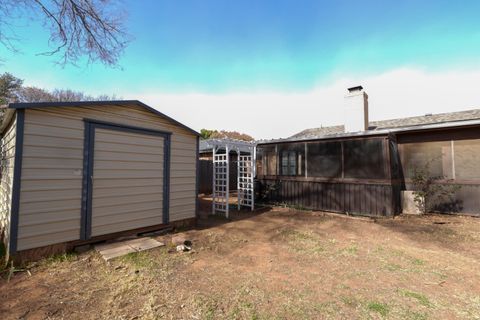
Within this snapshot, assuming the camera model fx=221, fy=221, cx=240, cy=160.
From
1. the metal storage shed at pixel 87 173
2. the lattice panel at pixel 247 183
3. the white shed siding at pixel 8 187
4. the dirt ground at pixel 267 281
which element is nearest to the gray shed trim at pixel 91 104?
the metal storage shed at pixel 87 173

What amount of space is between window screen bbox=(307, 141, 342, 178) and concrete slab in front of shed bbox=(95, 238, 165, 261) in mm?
5495

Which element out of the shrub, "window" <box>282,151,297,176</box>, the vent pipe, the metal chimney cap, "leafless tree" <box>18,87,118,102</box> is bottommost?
the shrub

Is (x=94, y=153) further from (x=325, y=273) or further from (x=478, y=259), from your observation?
(x=478, y=259)

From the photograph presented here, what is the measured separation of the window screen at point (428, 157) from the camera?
6.72m

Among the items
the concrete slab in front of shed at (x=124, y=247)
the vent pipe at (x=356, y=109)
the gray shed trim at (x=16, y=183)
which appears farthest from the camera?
the vent pipe at (x=356, y=109)

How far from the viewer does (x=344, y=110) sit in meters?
10.1

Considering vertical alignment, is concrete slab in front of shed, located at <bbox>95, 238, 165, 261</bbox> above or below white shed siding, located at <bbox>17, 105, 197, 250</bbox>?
below

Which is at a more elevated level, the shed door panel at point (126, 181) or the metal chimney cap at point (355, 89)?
the metal chimney cap at point (355, 89)

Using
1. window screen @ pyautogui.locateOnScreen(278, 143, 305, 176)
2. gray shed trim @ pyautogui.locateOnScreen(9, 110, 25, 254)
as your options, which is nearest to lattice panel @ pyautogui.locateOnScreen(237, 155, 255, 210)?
window screen @ pyautogui.locateOnScreen(278, 143, 305, 176)

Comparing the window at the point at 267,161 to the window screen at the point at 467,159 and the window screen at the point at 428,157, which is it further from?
the window screen at the point at 467,159

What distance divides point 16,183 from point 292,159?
721cm

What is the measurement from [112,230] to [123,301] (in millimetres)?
2179

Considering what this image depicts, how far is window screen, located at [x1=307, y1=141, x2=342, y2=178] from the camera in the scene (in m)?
7.22

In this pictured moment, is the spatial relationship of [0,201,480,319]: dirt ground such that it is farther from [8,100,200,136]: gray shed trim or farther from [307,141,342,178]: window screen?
[307,141,342,178]: window screen
